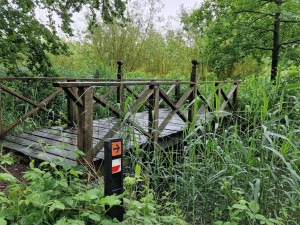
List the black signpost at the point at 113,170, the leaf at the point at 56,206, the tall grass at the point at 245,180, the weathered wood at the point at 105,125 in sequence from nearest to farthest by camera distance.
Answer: the leaf at the point at 56,206 → the black signpost at the point at 113,170 → the tall grass at the point at 245,180 → the weathered wood at the point at 105,125

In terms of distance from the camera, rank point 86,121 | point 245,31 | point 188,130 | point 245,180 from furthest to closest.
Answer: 1. point 245,31
2. point 188,130
3. point 86,121
4. point 245,180

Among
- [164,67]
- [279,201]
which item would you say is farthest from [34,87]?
[164,67]

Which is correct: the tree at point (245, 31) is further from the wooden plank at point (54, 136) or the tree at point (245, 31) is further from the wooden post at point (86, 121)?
the wooden post at point (86, 121)

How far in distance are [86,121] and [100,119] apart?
5.07 ft

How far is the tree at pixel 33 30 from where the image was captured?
375cm

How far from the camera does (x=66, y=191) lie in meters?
1.43

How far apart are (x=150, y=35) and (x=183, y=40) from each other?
1.32 m

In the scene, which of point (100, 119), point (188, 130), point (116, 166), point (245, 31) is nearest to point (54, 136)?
point (100, 119)

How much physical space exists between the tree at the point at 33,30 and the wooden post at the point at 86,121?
2.23m

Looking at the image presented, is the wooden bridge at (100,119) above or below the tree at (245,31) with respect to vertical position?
below

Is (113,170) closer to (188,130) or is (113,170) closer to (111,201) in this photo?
(111,201)

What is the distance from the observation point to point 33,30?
13.4 ft

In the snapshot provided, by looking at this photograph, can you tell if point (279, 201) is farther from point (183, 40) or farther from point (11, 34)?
point (183, 40)

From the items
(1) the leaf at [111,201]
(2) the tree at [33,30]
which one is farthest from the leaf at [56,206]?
(2) the tree at [33,30]
